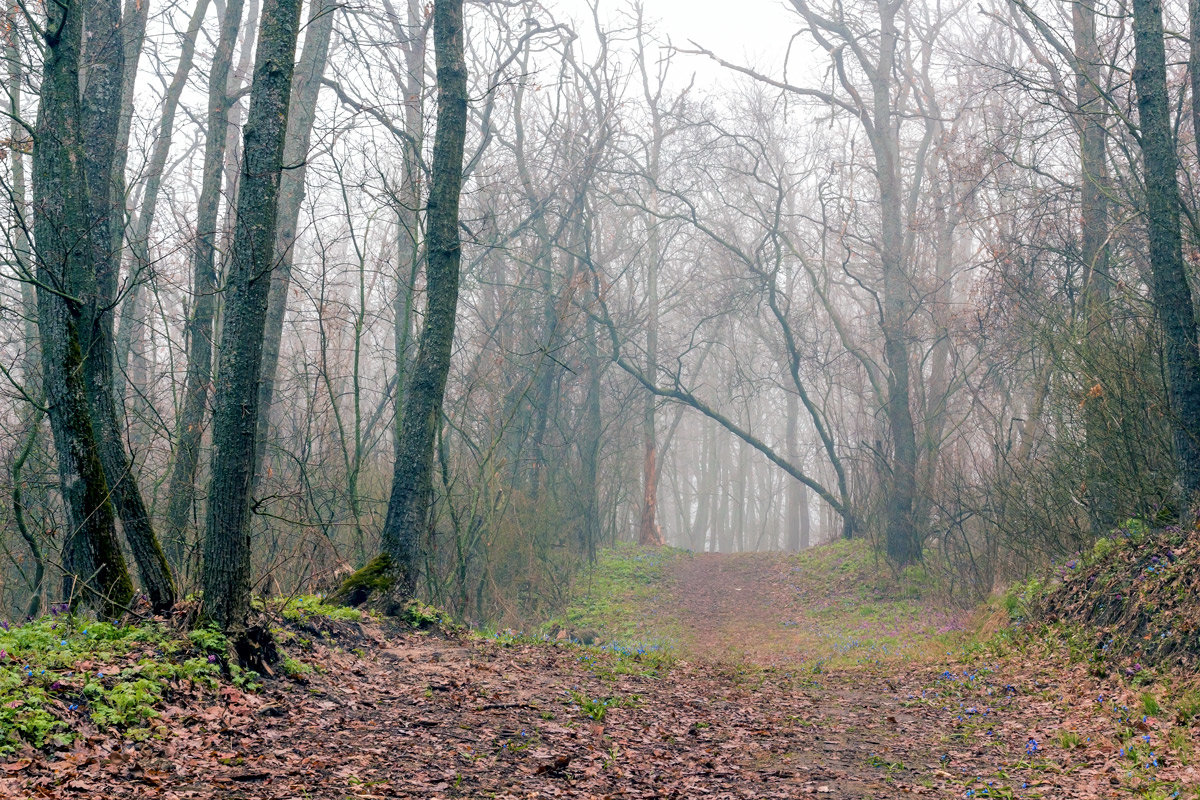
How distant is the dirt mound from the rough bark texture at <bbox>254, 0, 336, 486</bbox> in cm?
988

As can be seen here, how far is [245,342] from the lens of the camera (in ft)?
A: 20.1

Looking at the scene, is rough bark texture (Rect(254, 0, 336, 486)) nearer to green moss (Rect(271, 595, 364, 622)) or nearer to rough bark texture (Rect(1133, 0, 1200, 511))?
green moss (Rect(271, 595, 364, 622))

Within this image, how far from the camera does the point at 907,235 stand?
25.0 m

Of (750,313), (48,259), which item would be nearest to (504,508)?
(48,259)

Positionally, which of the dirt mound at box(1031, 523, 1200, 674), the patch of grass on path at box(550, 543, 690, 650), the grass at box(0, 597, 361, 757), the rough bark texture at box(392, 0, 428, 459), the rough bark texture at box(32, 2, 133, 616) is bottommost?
the patch of grass on path at box(550, 543, 690, 650)

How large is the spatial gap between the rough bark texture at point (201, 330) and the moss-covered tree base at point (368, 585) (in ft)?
5.18

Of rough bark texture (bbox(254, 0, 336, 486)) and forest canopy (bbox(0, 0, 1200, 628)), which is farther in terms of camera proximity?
rough bark texture (bbox(254, 0, 336, 486))

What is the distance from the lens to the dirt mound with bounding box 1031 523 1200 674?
7027 mm

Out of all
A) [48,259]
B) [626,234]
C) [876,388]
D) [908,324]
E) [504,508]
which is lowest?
[504,508]

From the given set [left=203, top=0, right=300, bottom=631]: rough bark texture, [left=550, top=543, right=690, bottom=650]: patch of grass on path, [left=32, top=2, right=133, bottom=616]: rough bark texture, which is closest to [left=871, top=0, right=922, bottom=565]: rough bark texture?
[left=550, top=543, right=690, bottom=650]: patch of grass on path

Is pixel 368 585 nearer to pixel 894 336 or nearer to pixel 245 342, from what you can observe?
pixel 245 342

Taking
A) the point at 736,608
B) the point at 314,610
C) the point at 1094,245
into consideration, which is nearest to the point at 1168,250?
the point at 1094,245

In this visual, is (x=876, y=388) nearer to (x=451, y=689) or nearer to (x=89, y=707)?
(x=451, y=689)

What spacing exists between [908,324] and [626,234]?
843 centimetres
